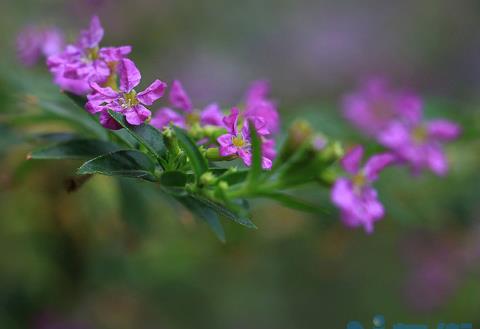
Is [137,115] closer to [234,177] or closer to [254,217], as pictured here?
[234,177]

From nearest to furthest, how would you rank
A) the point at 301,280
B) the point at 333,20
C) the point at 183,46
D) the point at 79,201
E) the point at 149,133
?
the point at 149,133, the point at 79,201, the point at 301,280, the point at 183,46, the point at 333,20

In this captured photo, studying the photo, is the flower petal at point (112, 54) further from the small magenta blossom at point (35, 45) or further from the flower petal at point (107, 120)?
the small magenta blossom at point (35, 45)

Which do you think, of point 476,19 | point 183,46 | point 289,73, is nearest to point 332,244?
point 183,46

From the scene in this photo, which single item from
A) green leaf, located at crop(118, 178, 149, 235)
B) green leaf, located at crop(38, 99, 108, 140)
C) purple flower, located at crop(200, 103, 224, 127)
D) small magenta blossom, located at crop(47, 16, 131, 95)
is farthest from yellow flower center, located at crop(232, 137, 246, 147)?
green leaf, located at crop(118, 178, 149, 235)

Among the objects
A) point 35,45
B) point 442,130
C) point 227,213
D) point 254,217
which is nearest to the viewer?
point 227,213

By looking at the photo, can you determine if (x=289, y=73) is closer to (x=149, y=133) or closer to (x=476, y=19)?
(x=476, y=19)

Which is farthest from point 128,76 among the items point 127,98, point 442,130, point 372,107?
point 372,107

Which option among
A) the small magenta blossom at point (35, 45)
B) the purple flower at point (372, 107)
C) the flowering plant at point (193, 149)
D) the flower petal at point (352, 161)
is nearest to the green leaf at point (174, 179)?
the flowering plant at point (193, 149)

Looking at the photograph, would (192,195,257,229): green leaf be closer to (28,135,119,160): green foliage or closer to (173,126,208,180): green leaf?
(173,126,208,180): green leaf
